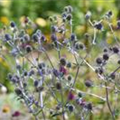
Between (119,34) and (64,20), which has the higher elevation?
(119,34)

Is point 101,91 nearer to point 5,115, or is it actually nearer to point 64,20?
point 5,115

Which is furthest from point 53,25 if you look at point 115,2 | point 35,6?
point 115,2

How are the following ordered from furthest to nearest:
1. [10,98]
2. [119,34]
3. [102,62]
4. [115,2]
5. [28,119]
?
[115,2] < [119,34] < [10,98] < [28,119] < [102,62]

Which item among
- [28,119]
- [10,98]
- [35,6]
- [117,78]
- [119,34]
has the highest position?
[35,6]

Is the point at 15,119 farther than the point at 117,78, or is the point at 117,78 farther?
the point at 15,119

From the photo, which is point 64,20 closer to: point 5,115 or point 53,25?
point 53,25

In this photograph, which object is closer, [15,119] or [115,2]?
[15,119]

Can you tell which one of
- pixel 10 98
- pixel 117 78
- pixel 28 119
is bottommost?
pixel 117 78

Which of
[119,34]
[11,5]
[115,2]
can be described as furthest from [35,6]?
[119,34]

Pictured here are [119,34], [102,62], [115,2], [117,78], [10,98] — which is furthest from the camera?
[115,2]
